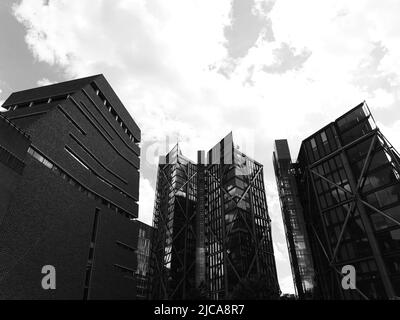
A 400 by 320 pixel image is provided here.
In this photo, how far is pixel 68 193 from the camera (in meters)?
50.8

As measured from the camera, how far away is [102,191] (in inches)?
2511

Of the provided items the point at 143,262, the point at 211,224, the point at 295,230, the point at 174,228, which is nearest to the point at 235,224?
the point at 211,224

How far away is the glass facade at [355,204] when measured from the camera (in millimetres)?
43625

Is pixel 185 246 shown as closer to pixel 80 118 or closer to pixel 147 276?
pixel 147 276

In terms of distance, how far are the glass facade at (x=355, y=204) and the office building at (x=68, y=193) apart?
138ft

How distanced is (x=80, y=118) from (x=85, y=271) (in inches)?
1147

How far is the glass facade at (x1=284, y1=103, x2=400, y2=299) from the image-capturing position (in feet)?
143

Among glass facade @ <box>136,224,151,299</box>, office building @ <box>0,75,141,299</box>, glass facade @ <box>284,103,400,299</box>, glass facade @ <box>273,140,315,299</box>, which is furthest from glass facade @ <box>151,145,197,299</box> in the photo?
glass facade @ <box>284,103,400,299</box>

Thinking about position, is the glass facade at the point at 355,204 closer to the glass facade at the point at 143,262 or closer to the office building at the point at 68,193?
the office building at the point at 68,193

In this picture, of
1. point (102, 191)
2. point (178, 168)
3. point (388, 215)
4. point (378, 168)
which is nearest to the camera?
point (388, 215)

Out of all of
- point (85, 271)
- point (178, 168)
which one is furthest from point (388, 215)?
point (178, 168)

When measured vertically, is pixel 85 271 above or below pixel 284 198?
below

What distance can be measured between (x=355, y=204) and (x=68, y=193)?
48.0 metres

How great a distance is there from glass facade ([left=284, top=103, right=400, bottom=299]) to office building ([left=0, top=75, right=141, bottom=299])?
138 feet
